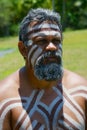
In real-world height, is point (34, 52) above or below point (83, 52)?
above

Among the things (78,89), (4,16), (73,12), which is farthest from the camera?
(73,12)

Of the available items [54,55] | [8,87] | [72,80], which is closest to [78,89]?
[72,80]

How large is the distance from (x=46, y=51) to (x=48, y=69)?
4.3 inches

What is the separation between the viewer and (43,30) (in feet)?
10.1

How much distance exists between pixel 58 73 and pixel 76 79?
231 mm

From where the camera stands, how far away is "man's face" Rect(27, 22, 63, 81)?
9.80 ft

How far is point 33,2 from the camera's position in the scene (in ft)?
177

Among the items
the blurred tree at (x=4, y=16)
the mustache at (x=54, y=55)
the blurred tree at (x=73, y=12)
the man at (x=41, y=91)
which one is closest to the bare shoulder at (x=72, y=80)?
the man at (x=41, y=91)

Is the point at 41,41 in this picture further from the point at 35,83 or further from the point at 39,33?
the point at 35,83

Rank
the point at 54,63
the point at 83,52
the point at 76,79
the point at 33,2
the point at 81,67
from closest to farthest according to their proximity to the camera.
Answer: the point at 54,63 → the point at 76,79 → the point at 81,67 → the point at 83,52 → the point at 33,2

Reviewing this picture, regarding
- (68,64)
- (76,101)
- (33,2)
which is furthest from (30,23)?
(33,2)

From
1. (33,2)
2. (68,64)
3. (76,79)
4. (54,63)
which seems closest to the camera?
(54,63)

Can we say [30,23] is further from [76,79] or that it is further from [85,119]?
[85,119]

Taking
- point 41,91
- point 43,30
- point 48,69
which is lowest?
point 41,91
